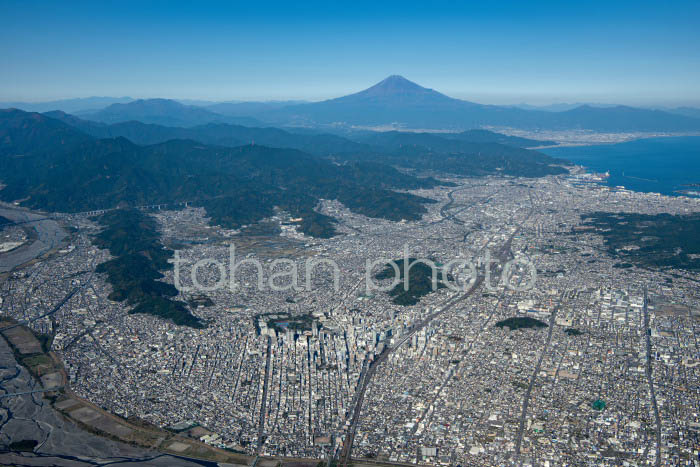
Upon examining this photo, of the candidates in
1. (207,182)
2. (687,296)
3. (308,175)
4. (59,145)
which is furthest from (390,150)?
(687,296)

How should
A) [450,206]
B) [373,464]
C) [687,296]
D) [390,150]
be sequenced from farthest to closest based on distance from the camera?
[390,150]
[450,206]
[687,296]
[373,464]

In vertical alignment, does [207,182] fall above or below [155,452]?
above

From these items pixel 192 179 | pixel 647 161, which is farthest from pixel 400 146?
pixel 192 179

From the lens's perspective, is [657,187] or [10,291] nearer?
[10,291]

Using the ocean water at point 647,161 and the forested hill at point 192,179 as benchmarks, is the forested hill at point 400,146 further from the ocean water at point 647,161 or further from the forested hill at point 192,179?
the forested hill at point 192,179

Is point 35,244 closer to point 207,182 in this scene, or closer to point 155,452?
point 207,182

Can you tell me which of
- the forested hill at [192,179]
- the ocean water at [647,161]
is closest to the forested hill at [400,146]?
the ocean water at [647,161]

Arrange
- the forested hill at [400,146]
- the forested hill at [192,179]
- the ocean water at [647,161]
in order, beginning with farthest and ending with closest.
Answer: the forested hill at [400,146] → the ocean water at [647,161] → the forested hill at [192,179]

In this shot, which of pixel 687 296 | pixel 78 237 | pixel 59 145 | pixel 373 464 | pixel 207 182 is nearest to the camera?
pixel 373 464
